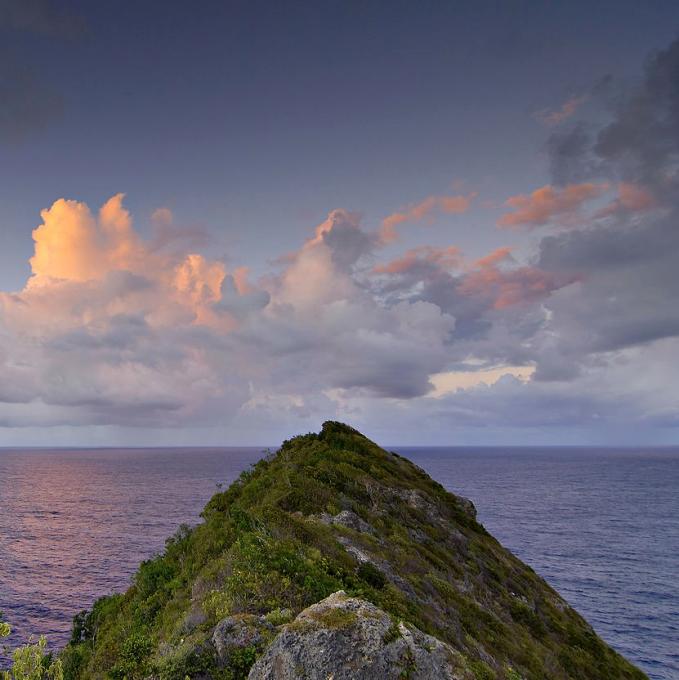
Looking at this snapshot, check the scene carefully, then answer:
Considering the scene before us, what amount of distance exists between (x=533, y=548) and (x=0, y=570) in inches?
4153

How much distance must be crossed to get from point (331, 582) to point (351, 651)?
24.7 feet

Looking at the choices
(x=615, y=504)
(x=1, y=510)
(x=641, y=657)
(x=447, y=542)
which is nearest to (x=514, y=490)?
(x=615, y=504)

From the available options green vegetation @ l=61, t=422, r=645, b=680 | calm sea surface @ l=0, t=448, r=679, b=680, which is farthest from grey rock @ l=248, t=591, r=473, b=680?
calm sea surface @ l=0, t=448, r=679, b=680

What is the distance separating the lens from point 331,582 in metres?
20.3

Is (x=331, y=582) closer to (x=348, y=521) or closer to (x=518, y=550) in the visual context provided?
(x=348, y=521)

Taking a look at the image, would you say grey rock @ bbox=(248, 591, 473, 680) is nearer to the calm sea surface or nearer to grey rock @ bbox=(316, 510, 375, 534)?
grey rock @ bbox=(316, 510, 375, 534)

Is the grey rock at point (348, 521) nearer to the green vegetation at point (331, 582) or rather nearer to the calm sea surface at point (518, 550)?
the green vegetation at point (331, 582)

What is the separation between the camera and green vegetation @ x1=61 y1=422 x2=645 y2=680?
57.8 ft

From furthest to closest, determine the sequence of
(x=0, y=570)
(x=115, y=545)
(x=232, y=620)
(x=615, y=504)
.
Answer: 1. (x=615, y=504)
2. (x=115, y=545)
3. (x=0, y=570)
4. (x=232, y=620)

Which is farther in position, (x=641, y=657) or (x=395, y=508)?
(x=641, y=657)

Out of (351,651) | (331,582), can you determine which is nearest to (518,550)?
(331,582)

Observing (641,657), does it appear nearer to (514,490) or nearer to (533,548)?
(533,548)

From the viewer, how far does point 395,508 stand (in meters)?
41.2

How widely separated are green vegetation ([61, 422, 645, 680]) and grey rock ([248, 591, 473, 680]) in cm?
30
